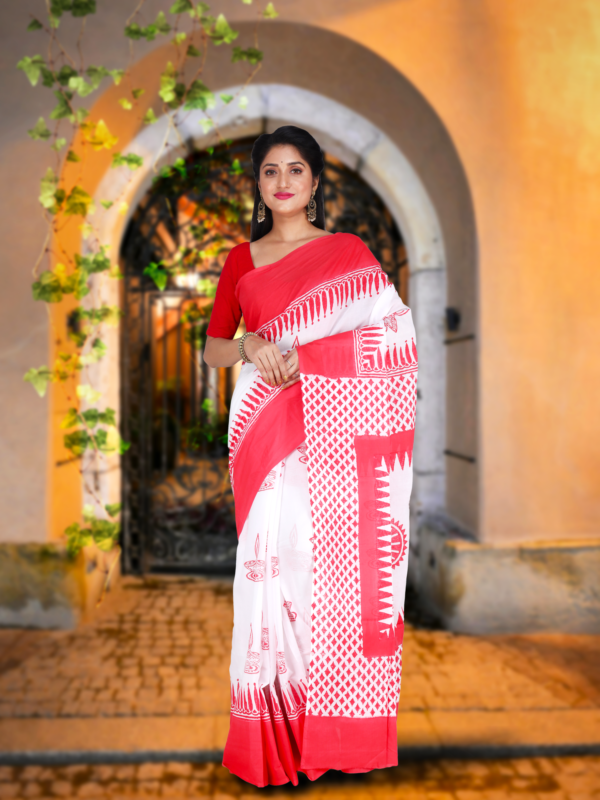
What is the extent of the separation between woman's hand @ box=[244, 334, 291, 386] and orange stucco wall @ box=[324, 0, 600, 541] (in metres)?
1.97

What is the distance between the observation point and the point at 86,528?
10.7 ft

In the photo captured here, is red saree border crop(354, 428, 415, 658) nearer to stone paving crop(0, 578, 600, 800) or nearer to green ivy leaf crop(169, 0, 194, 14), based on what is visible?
stone paving crop(0, 578, 600, 800)

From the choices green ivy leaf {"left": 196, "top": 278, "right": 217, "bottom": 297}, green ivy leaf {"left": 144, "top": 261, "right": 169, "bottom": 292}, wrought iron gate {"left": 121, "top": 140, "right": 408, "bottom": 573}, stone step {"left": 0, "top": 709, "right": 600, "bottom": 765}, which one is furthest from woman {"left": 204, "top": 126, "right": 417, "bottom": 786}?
wrought iron gate {"left": 121, "top": 140, "right": 408, "bottom": 573}

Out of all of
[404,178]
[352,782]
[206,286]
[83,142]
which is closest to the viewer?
[352,782]

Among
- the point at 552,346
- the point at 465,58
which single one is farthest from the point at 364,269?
the point at 465,58

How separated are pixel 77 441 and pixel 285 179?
2.17m

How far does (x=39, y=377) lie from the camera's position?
2.92m

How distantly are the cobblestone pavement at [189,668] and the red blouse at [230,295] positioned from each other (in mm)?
1600

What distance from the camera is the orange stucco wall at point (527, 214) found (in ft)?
10.2

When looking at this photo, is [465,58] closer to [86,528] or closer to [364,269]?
[364,269]

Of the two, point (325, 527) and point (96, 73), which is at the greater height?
point (96, 73)

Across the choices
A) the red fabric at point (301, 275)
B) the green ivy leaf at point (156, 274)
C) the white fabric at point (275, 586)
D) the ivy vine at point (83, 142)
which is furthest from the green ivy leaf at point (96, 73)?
the white fabric at point (275, 586)

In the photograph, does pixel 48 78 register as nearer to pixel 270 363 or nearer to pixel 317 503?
pixel 270 363

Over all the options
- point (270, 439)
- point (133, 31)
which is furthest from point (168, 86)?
point (270, 439)
